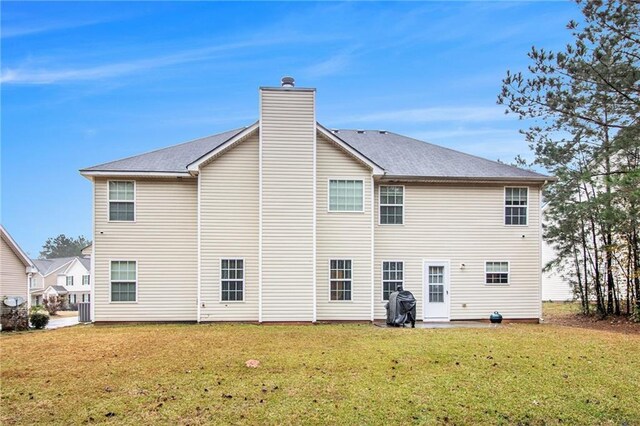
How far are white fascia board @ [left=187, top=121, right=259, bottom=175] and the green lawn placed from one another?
17.9 ft

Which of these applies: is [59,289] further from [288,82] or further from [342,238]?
[342,238]

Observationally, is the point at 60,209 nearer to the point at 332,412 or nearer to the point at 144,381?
the point at 144,381

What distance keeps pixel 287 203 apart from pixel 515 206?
8393 millimetres

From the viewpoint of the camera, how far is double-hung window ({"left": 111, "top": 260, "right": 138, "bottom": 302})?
14.8m

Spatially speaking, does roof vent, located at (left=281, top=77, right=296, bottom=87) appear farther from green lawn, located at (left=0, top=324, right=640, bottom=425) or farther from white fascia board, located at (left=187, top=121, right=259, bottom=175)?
green lawn, located at (left=0, top=324, right=640, bottom=425)

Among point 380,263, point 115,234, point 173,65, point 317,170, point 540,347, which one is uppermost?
point 173,65

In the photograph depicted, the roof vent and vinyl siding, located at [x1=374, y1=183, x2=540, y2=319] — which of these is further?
the roof vent

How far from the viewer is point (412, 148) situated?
1803cm

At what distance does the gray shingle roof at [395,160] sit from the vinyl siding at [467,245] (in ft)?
1.83

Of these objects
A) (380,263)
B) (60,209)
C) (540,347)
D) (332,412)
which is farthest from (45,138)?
(540,347)

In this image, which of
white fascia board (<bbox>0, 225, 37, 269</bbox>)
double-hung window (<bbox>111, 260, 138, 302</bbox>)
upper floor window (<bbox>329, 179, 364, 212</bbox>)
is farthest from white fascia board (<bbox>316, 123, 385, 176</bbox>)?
white fascia board (<bbox>0, 225, 37, 269</bbox>)

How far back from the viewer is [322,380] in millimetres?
7855

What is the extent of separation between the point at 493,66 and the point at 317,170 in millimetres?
7751

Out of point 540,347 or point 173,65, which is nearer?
point 540,347
